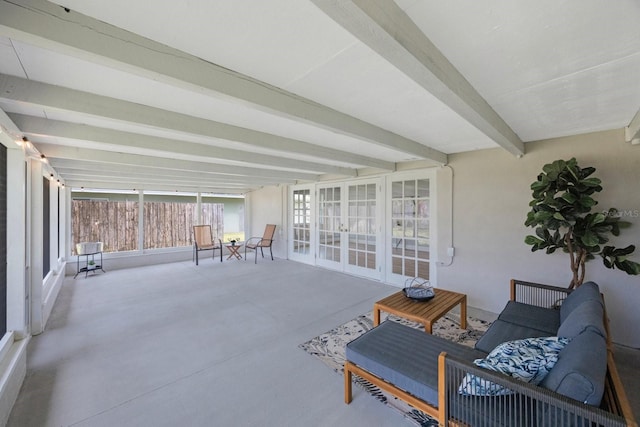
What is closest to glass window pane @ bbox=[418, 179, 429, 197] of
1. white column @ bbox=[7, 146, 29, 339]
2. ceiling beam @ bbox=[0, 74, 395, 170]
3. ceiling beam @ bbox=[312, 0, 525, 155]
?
ceiling beam @ bbox=[0, 74, 395, 170]

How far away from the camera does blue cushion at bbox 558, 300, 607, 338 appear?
52.4 inches

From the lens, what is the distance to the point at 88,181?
5758mm

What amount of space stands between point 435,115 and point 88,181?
7146 millimetres

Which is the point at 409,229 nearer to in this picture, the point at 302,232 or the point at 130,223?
the point at 302,232

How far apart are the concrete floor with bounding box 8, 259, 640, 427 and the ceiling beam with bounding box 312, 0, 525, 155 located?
2.09 m

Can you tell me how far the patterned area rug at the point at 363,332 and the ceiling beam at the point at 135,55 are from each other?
2.09 metres

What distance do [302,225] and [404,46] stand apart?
19.0 feet

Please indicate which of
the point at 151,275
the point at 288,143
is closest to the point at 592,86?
the point at 288,143

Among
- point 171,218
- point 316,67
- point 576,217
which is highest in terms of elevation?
point 316,67

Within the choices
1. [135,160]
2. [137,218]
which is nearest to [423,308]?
[135,160]

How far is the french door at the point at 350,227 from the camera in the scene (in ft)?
16.5

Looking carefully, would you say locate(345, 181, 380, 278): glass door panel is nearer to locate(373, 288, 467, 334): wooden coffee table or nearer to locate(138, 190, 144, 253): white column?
locate(373, 288, 467, 334): wooden coffee table

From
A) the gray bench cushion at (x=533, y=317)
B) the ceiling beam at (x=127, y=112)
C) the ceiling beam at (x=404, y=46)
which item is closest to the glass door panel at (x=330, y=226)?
the ceiling beam at (x=127, y=112)

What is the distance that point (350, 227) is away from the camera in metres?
5.45
